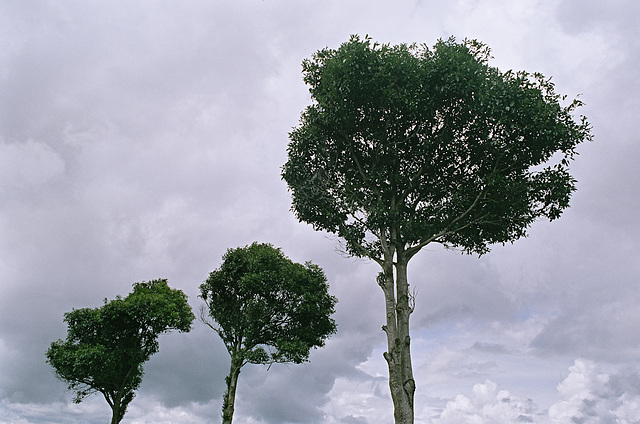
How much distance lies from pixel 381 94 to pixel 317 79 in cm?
335

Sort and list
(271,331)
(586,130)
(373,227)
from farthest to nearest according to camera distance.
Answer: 1. (271,331)
2. (373,227)
3. (586,130)

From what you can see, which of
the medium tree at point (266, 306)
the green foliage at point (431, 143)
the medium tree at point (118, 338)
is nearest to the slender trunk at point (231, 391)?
the medium tree at point (266, 306)

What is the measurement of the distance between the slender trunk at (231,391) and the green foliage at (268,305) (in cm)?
40

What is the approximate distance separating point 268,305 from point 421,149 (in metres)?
17.5

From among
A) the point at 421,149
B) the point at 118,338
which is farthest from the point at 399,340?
the point at 118,338

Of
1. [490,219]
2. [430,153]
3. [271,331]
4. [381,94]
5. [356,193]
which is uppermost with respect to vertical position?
[381,94]

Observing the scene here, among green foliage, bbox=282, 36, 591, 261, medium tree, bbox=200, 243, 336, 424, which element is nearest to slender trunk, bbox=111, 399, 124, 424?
medium tree, bbox=200, 243, 336, 424

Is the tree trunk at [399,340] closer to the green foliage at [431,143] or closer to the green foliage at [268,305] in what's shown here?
the green foliage at [431,143]

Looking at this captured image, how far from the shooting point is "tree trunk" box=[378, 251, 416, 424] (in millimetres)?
15258

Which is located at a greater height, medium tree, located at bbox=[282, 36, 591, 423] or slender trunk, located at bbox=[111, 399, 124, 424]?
medium tree, located at bbox=[282, 36, 591, 423]

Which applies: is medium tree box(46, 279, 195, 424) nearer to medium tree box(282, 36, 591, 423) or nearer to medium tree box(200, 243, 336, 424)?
medium tree box(200, 243, 336, 424)

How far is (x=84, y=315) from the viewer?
3152 centimetres

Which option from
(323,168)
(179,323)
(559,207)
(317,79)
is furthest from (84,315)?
(559,207)

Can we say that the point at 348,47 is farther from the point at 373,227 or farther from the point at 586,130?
the point at 586,130
